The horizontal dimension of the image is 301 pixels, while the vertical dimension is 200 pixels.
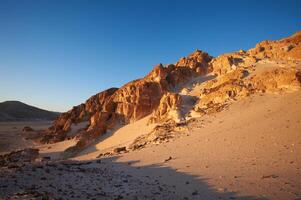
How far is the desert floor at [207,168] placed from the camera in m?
9.55

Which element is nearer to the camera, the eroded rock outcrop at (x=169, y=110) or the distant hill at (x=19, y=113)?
the eroded rock outcrop at (x=169, y=110)

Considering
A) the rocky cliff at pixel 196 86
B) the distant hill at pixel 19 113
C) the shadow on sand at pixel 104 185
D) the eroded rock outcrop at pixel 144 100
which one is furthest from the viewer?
the distant hill at pixel 19 113

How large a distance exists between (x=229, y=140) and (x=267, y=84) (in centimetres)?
1014

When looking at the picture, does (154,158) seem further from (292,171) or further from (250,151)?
(292,171)

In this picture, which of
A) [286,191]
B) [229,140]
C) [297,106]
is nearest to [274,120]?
[297,106]

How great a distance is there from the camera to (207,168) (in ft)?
44.4

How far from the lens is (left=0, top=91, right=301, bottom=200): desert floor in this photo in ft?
31.3

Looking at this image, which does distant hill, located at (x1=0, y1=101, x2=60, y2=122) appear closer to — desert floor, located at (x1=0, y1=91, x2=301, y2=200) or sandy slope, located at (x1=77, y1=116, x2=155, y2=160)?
sandy slope, located at (x1=77, y1=116, x2=155, y2=160)

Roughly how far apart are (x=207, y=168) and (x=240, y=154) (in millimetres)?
2630

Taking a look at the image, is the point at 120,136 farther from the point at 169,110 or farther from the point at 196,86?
the point at 196,86

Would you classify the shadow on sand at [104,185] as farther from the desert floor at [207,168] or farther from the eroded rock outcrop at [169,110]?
the eroded rock outcrop at [169,110]

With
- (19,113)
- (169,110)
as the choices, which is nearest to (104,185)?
(169,110)

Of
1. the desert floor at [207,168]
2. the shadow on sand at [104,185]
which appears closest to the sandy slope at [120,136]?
the desert floor at [207,168]

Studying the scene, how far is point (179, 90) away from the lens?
113ft
